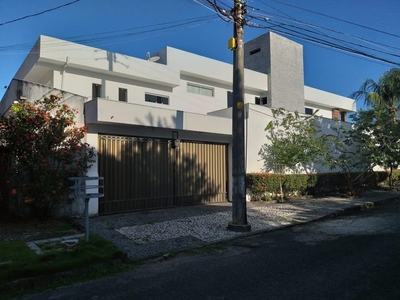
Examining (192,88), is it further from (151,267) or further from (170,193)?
(151,267)

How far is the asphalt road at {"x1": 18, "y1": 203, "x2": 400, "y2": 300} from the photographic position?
4.16 meters

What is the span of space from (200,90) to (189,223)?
1003 centimetres

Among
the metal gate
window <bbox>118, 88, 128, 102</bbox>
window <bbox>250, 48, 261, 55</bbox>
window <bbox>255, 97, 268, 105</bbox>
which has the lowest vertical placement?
the metal gate

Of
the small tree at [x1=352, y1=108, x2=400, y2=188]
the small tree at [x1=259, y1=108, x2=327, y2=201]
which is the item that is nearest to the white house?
the small tree at [x1=259, y1=108, x2=327, y2=201]

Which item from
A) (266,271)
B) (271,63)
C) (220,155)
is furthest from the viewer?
(271,63)

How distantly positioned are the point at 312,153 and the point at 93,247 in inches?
423

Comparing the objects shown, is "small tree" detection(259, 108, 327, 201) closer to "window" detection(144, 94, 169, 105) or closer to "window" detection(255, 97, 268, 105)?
"window" detection(255, 97, 268, 105)

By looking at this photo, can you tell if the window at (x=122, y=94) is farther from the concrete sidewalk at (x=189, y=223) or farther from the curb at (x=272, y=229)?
the curb at (x=272, y=229)

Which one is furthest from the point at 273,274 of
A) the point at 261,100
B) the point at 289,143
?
the point at 261,100

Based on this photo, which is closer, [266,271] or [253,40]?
[266,271]

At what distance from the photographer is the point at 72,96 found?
946 cm

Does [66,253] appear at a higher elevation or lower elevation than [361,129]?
lower

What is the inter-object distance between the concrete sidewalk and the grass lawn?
1.96ft

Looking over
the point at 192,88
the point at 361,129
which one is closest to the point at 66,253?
the point at 192,88
